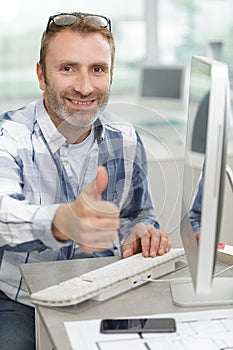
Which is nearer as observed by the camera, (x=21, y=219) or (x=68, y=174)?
(x=21, y=219)

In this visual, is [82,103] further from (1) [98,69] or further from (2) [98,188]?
(2) [98,188]

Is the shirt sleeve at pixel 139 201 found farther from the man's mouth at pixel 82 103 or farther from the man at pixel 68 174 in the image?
the man's mouth at pixel 82 103

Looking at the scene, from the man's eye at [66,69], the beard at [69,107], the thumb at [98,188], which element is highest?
the man's eye at [66,69]

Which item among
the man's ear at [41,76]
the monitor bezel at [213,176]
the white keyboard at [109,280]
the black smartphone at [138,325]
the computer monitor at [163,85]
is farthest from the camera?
the computer monitor at [163,85]

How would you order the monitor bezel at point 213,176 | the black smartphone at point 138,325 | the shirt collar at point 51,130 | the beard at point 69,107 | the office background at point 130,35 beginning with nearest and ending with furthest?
the monitor bezel at point 213,176, the black smartphone at point 138,325, the shirt collar at point 51,130, the beard at point 69,107, the office background at point 130,35

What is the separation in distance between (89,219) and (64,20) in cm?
75

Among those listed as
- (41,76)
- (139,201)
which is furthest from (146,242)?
(41,76)

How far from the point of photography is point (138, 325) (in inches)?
51.1

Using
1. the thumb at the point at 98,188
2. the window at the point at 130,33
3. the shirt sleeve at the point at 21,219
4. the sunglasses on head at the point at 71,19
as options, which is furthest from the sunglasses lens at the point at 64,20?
the window at the point at 130,33

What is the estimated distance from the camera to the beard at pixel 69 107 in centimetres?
182

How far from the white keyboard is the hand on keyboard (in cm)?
2

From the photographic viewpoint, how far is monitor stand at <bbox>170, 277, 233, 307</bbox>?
140 centimetres

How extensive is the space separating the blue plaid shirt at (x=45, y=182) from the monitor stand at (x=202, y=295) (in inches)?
7.2

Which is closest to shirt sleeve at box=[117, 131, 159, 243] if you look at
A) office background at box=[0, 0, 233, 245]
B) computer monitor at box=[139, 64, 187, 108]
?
computer monitor at box=[139, 64, 187, 108]
